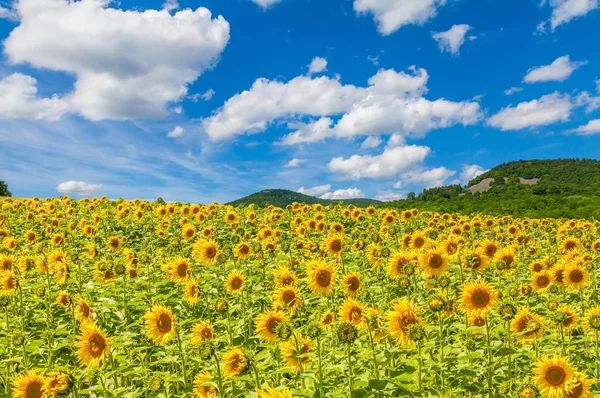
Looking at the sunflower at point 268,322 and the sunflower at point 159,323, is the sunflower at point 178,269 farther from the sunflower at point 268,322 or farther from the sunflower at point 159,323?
the sunflower at point 268,322

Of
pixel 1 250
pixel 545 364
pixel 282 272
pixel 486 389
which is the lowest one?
pixel 486 389

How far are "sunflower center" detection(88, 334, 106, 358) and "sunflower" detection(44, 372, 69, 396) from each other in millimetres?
703

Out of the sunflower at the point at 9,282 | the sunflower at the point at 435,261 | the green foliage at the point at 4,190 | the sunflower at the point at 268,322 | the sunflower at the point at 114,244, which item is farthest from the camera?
the green foliage at the point at 4,190

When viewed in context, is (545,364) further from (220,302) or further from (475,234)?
(475,234)

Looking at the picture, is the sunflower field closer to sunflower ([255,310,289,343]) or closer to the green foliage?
sunflower ([255,310,289,343])

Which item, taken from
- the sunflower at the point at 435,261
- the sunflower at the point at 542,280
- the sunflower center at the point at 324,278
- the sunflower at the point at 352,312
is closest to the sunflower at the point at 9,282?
the sunflower center at the point at 324,278

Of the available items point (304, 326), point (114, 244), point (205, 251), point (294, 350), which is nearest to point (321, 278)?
point (304, 326)

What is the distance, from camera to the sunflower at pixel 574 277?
866cm

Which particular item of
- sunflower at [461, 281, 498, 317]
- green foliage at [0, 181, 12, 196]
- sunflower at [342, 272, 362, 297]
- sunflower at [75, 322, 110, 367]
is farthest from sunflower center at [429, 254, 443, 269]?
green foliage at [0, 181, 12, 196]

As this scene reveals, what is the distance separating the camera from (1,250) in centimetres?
1113

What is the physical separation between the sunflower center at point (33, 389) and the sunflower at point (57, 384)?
1.21 ft

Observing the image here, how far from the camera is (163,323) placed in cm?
589

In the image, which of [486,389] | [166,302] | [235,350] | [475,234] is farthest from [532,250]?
[235,350]

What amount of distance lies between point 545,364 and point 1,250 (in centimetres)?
1244
